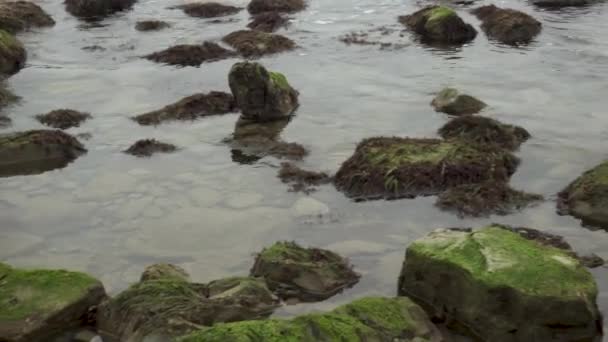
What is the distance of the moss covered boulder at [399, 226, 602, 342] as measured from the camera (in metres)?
8.58

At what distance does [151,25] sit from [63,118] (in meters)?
Answer: 11.8

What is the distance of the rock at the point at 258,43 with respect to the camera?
950 inches

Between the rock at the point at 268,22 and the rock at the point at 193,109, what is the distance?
917 centimetres

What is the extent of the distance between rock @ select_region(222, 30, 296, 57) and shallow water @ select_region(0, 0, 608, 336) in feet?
2.25

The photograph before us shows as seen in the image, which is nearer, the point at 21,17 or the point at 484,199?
the point at 484,199

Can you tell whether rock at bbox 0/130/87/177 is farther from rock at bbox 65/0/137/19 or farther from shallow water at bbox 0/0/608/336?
rock at bbox 65/0/137/19

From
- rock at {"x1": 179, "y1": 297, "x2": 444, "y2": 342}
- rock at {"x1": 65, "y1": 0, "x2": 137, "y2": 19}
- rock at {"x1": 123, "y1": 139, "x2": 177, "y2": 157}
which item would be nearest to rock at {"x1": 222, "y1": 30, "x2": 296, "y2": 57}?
rock at {"x1": 123, "y1": 139, "x2": 177, "y2": 157}

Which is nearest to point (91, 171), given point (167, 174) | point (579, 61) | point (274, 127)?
point (167, 174)

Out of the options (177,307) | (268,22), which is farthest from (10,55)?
(177,307)

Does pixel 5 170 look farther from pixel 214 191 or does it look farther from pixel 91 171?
pixel 214 191

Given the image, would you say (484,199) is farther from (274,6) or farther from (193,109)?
(274,6)

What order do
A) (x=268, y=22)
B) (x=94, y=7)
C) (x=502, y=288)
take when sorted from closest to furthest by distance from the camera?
(x=502, y=288) < (x=268, y=22) < (x=94, y=7)

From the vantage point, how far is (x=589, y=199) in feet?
39.9

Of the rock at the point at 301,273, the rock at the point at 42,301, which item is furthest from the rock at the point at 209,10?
the rock at the point at 42,301
